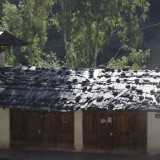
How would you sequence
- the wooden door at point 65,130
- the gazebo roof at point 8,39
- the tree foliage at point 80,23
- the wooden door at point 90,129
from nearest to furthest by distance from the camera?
the wooden door at point 90,129
the wooden door at point 65,130
the gazebo roof at point 8,39
the tree foliage at point 80,23

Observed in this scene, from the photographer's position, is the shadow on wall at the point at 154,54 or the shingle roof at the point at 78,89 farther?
the shadow on wall at the point at 154,54

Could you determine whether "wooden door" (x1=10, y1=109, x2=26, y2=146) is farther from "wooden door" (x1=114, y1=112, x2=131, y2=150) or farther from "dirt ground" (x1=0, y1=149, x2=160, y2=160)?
"wooden door" (x1=114, y1=112, x2=131, y2=150)

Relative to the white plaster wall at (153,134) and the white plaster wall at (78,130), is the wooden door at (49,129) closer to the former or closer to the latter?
the white plaster wall at (78,130)

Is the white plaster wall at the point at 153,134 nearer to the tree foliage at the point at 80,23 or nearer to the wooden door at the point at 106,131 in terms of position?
the wooden door at the point at 106,131

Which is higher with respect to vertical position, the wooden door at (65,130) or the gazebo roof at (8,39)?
the gazebo roof at (8,39)

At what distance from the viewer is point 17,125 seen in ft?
44.4

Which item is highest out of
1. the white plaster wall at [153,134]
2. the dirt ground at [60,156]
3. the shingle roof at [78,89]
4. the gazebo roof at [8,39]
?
the gazebo roof at [8,39]

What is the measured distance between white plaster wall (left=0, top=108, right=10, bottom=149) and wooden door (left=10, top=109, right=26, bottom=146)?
0.58 feet

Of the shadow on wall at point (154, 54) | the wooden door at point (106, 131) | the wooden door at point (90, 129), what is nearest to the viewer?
the wooden door at point (106, 131)

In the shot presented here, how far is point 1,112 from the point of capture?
13477 mm

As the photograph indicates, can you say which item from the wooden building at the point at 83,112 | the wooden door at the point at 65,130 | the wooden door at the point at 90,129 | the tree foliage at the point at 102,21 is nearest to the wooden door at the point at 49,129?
the wooden building at the point at 83,112

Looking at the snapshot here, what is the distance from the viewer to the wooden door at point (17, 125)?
13.5 metres

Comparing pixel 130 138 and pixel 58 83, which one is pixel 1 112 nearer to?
pixel 58 83

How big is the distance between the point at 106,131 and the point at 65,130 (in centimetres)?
180
